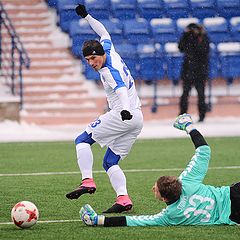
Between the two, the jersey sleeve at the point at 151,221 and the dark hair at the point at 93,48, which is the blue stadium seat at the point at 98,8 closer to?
the dark hair at the point at 93,48

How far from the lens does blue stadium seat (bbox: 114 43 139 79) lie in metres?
24.8

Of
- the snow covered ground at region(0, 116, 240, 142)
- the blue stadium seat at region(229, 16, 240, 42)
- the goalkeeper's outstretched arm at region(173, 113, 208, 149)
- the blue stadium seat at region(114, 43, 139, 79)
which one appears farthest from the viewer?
the blue stadium seat at region(229, 16, 240, 42)

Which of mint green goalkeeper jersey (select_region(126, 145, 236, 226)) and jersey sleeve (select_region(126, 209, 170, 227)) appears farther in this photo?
jersey sleeve (select_region(126, 209, 170, 227))

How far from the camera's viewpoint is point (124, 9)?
26.9 metres

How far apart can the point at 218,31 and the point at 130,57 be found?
2.99m

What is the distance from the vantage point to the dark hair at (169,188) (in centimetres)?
886

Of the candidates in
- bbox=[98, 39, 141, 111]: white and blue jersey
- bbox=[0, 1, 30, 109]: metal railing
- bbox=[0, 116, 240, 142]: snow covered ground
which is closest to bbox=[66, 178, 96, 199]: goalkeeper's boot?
bbox=[98, 39, 141, 111]: white and blue jersey

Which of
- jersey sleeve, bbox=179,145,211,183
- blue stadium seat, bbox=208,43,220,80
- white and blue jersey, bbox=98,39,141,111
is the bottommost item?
blue stadium seat, bbox=208,43,220,80

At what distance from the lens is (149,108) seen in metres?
24.4

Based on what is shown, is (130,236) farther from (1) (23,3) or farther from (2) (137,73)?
(1) (23,3)

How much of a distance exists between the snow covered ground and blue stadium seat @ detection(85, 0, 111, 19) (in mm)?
4306

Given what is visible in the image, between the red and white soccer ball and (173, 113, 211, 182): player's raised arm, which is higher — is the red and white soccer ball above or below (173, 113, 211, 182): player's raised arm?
below

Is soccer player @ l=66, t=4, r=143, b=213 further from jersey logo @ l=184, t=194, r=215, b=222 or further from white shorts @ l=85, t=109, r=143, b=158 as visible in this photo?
jersey logo @ l=184, t=194, r=215, b=222

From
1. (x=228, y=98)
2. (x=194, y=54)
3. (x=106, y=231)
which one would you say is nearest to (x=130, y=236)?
(x=106, y=231)
